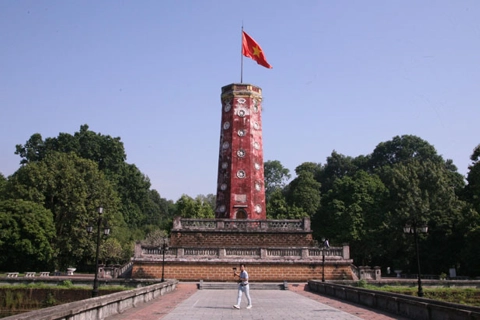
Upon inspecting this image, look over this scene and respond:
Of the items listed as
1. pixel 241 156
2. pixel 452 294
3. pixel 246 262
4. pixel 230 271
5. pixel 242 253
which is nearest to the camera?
pixel 452 294

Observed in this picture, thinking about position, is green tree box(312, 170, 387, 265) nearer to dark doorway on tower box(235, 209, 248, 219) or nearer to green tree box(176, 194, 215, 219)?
green tree box(176, 194, 215, 219)

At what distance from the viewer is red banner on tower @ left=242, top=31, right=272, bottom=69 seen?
35.2m

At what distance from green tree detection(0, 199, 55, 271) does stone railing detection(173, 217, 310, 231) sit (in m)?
11.2

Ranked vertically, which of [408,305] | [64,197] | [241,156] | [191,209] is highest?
[241,156]

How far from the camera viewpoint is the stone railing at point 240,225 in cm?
3262

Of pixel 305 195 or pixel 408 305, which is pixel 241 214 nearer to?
pixel 408 305

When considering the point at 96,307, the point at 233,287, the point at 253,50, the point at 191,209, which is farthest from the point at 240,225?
the point at 191,209

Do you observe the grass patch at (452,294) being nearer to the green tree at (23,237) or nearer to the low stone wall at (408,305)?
the low stone wall at (408,305)

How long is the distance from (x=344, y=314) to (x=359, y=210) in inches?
1509

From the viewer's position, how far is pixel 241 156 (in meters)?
35.2

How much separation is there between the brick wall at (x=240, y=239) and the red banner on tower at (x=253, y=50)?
12968mm

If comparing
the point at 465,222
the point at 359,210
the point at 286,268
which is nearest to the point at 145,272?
the point at 286,268

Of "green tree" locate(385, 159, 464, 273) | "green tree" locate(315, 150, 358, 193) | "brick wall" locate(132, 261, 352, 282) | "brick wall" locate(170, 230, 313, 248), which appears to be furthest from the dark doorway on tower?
"green tree" locate(315, 150, 358, 193)

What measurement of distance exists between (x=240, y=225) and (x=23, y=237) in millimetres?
16608
